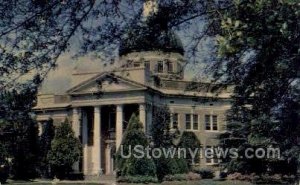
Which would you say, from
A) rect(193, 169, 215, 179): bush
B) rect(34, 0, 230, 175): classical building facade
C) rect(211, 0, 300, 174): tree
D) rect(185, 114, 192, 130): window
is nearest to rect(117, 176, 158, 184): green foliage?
rect(193, 169, 215, 179): bush

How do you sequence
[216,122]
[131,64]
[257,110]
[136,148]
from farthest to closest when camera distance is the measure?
[216,122] < [136,148] < [257,110] < [131,64]

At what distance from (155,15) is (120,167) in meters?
33.2

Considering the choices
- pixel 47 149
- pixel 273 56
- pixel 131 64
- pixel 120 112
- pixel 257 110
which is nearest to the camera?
pixel 273 56

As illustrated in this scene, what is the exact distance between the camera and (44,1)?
6883mm

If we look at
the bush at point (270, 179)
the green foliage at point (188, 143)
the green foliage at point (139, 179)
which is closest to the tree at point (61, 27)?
the bush at point (270, 179)

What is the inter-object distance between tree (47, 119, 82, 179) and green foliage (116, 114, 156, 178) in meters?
6.91

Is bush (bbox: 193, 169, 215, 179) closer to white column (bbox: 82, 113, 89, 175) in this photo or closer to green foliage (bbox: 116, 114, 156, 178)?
green foliage (bbox: 116, 114, 156, 178)

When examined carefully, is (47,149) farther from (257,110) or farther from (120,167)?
(257,110)

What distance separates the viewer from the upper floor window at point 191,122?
55678mm

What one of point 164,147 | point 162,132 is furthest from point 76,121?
point 164,147

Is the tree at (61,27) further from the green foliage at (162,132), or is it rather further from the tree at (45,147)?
the tree at (45,147)

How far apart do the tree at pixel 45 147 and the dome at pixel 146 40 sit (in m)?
40.8

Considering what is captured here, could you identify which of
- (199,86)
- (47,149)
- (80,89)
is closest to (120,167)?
(47,149)

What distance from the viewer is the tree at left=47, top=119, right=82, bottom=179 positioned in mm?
46938
